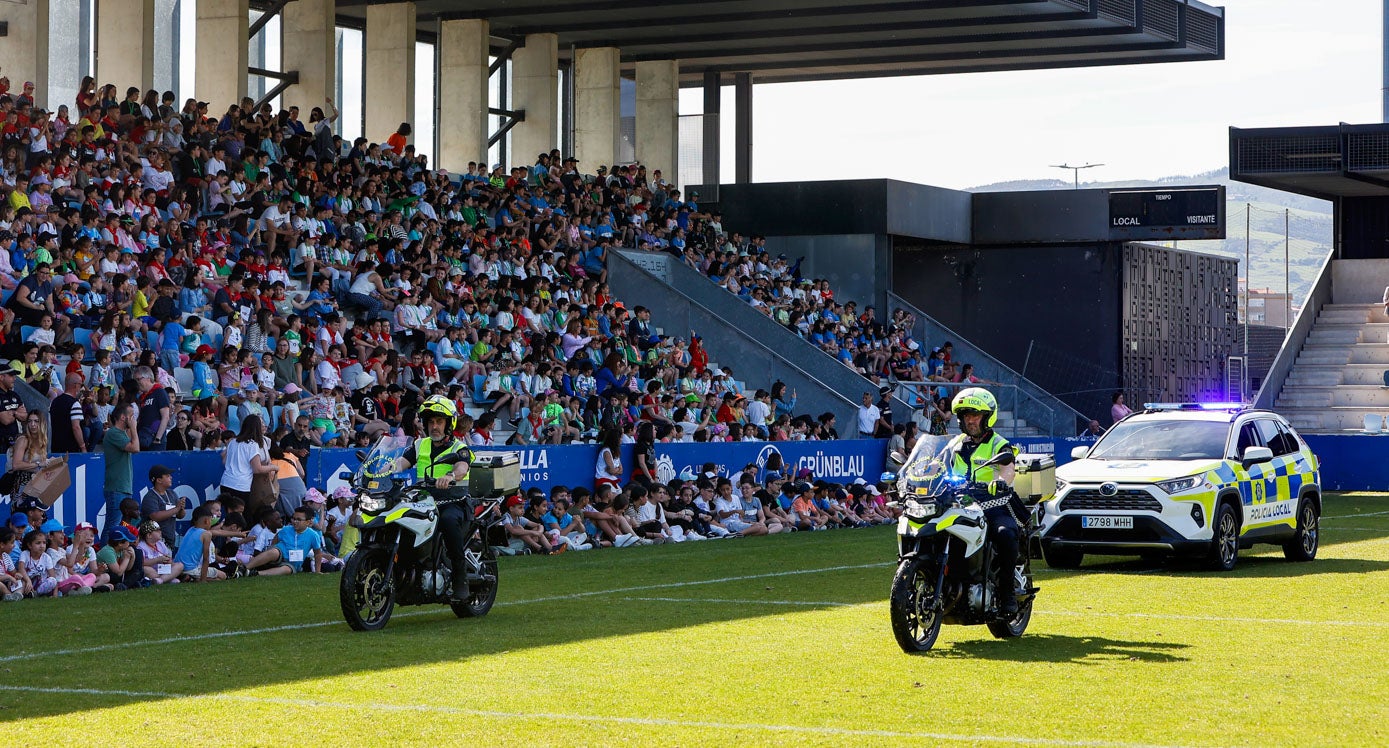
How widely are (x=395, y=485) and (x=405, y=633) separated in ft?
3.81

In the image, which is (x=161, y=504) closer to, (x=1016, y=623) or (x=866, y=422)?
(x=1016, y=623)

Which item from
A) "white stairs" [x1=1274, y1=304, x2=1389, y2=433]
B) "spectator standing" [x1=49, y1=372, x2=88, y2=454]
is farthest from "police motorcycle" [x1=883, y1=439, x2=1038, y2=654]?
"white stairs" [x1=1274, y1=304, x2=1389, y2=433]

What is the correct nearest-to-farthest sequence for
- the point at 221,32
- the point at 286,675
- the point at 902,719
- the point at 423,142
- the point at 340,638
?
the point at 902,719 → the point at 286,675 → the point at 340,638 → the point at 221,32 → the point at 423,142

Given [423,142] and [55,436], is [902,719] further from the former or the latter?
[423,142]

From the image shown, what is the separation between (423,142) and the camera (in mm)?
40531

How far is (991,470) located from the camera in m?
13.1

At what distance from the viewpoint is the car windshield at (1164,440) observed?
2023 centimetres

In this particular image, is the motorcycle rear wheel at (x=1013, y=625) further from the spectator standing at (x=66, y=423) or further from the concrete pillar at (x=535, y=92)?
the concrete pillar at (x=535, y=92)

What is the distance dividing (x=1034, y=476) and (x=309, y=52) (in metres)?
26.0

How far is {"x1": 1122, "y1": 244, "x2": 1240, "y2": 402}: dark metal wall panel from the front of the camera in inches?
1753

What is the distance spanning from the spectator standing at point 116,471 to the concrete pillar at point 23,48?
43.4 ft

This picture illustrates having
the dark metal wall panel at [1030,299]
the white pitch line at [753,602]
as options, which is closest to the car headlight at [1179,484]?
the white pitch line at [753,602]

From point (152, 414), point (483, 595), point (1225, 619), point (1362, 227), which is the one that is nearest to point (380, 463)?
point (483, 595)

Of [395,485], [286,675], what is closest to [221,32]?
[395,485]
